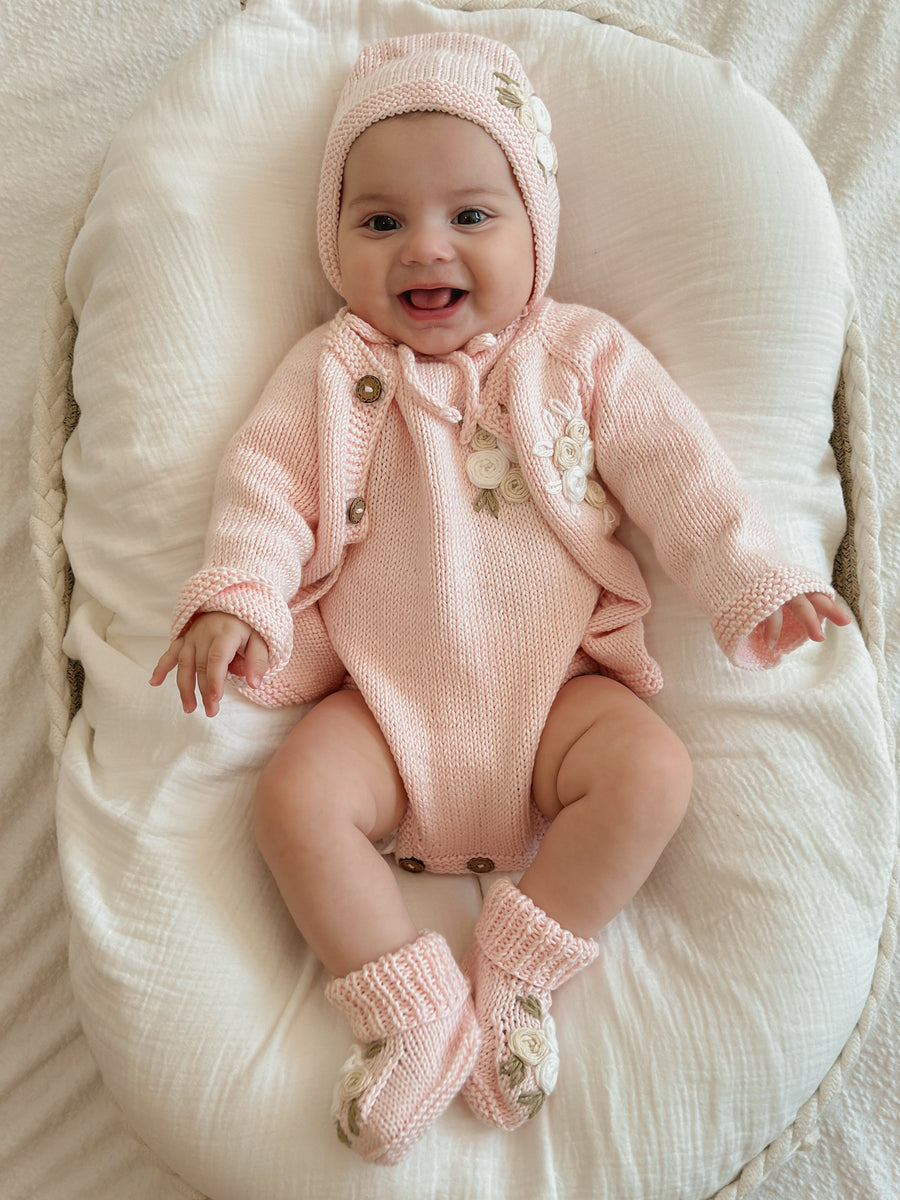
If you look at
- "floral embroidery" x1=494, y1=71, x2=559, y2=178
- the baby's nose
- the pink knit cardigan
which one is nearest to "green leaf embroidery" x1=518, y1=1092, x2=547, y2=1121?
the pink knit cardigan

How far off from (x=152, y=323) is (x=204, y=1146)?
2.93 feet

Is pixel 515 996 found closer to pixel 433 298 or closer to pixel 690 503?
pixel 690 503

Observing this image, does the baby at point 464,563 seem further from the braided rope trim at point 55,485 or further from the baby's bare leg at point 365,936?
the braided rope trim at point 55,485

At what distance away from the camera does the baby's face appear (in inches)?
45.6

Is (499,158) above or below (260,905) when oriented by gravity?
above

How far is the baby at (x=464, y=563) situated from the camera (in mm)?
1032

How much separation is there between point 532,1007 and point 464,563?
0.46 metres

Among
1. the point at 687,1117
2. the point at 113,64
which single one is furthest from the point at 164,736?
the point at 113,64

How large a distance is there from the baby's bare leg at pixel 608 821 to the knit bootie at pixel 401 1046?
0.13 metres

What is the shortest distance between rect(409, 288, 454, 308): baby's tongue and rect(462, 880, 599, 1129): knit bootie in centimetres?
64

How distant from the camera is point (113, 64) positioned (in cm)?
163

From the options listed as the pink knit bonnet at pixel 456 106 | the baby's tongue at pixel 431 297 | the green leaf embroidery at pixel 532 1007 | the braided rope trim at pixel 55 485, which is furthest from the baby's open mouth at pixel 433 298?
the green leaf embroidery at pixel 532 1007

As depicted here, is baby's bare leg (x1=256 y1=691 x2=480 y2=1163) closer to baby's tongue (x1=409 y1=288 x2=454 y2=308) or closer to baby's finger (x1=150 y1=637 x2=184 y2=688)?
baby's finger (x1=150 y1=637 x2=184 y2=688)

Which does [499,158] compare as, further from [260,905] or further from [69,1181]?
[69,1181]
